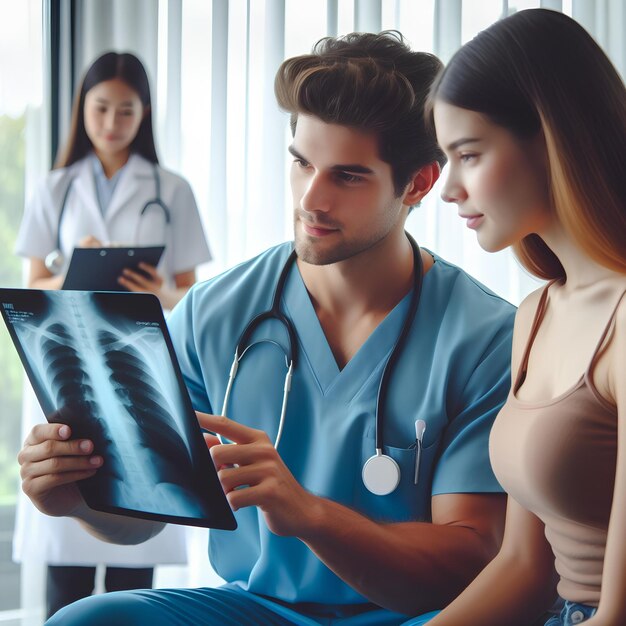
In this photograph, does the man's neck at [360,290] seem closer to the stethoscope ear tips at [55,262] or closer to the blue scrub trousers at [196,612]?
the blue scrub trousers at [196,612]

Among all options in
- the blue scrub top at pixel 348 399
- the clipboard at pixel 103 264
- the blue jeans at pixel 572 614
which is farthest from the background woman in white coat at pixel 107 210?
the blue jeans at pixel 572 614

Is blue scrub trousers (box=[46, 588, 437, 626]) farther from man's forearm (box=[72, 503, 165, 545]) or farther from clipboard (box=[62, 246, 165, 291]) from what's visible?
clipboard (box=[62, 246, 165, 291])

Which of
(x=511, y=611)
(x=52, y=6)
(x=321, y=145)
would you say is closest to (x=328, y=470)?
(x=511, y=611)

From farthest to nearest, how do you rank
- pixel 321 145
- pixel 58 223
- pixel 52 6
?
pixel 52 6 → pixel 58 223 → pixel 321 145

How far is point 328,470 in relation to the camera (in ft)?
3.70

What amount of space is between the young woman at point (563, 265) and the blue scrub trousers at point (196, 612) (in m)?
0.21

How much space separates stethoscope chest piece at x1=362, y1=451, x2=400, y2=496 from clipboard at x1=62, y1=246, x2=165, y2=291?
81cm

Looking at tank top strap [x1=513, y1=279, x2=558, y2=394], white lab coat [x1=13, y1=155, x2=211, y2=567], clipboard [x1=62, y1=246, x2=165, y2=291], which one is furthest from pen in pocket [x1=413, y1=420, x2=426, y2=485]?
white lab coat [x1=13, y1=155, x2=211, y2=567]

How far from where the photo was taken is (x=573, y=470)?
0.78 meters

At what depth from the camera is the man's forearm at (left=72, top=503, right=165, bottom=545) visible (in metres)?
1.11

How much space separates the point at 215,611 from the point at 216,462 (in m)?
0.25

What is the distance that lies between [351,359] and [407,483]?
19 cm

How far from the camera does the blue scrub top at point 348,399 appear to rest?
111 cm

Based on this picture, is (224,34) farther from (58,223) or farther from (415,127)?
(415,127)
